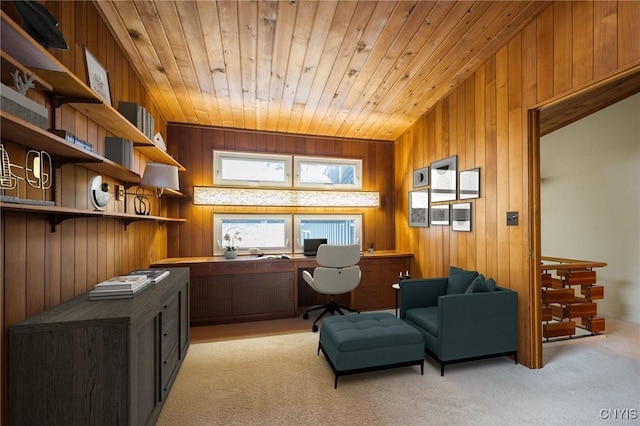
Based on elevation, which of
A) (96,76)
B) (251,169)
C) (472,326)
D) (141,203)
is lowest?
(472,326)

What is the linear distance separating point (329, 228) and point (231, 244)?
153cm

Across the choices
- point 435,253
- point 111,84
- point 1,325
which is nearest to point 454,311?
point 435,253

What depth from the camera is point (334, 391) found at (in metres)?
2.07

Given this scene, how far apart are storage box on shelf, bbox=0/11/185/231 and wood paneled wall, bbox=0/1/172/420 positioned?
9cm

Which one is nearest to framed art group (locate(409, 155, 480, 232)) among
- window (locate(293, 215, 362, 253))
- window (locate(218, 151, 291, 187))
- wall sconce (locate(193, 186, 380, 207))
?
wall sconce (locate(193, 186, 380, 207))

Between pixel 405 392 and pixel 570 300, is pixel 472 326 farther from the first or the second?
pixel 570 300

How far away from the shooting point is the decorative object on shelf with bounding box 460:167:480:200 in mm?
2932

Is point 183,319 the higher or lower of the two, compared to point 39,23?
lower

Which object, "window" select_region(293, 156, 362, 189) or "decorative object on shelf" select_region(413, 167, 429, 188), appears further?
"window" select_region(293, 156, 362, 189)

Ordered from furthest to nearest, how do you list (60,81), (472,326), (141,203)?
(141,203) < (472,326) < (60,81)

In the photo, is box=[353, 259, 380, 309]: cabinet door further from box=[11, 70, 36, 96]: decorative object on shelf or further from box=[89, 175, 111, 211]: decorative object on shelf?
box=[11, 70, 36, 96]: decorative object on shelf

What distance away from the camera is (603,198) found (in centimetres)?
377

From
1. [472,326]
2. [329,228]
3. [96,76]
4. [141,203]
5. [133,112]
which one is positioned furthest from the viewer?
[329,228]

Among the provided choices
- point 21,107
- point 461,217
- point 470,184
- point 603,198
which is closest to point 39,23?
point 21,107
